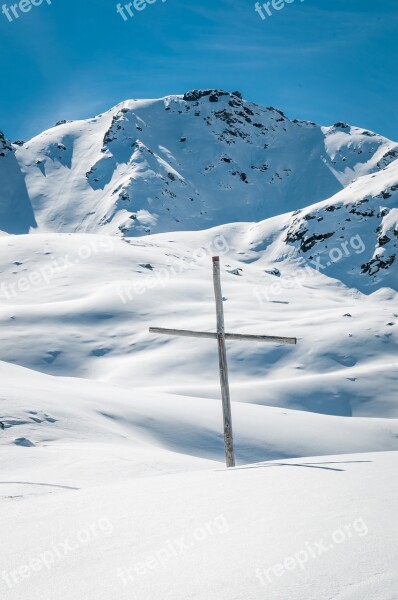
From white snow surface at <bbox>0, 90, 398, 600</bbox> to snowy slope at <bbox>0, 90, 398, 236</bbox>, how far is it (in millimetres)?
839

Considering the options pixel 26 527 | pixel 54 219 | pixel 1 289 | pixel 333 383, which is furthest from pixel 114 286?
pixel 54 219

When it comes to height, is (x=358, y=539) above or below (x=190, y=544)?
below

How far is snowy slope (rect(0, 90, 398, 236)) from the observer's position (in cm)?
15050

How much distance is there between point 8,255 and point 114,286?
21.3 m

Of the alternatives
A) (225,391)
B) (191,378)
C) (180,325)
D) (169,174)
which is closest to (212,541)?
(225,391)

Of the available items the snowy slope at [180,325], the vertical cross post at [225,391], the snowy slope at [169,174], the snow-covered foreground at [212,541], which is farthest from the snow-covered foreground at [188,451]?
the snowy slope at [169,174]

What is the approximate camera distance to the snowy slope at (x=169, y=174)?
15050 centimetres

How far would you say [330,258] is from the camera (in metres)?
107

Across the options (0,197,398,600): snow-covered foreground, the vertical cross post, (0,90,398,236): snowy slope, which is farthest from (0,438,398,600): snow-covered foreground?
(0,90,398,236): snowy slope

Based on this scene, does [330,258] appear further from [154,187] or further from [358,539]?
[358,539]

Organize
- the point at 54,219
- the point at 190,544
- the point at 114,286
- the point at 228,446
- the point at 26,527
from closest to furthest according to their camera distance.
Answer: the point at 190,544 → the point at 26,527 → the point at 228,446 → the point at 114,286 → the point at 54,219

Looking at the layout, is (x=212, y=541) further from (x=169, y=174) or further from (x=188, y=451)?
(x=169, y=174)

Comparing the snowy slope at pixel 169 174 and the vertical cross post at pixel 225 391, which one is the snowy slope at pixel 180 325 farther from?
the snowy slope at pixel 169 174

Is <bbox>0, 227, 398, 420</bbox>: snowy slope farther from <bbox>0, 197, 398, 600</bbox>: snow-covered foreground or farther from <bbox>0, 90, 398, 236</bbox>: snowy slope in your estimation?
<bbox>0, 90, 398, 236</bbox>: snowy slope
